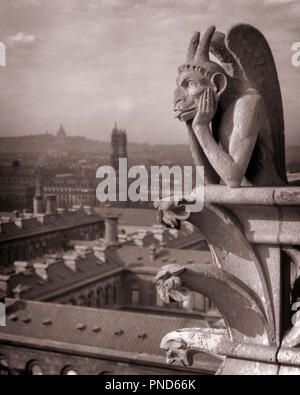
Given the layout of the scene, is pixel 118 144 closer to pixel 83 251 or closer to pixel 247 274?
pixel 83 251

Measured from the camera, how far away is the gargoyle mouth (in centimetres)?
472

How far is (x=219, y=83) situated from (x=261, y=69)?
1.07ft

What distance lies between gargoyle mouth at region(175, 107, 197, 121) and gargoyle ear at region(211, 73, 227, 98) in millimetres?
193

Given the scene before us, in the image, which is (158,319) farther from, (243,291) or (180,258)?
(243,291)

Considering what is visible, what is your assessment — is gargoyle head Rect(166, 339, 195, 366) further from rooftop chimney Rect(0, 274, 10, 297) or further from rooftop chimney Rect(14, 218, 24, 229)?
rooftop chimney Rect(14, 218, 24, 229)

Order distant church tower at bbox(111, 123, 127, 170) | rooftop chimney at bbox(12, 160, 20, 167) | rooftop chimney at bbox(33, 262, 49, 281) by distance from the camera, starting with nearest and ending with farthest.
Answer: rooftop chimney at bbox(33, 262, 49, 281)
distant church tower at bbox(111, 123, 127, 170)
rooftop chimney at bbox(12, 160, 20, 167)

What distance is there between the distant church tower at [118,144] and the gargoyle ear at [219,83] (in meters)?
71.2

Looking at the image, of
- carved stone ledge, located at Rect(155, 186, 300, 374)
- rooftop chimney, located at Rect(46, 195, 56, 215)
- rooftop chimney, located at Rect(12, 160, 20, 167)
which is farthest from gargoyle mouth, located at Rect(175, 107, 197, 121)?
rooftop chimney, located at Rect(12, 160, 20, 167)

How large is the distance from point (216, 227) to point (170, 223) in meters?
0.38

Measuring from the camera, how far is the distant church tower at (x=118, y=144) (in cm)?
7706

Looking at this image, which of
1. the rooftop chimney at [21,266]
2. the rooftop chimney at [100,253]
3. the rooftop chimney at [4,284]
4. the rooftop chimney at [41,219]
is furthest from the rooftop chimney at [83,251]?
the rooftop chimney at [41,219]

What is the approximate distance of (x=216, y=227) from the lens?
15.2 ft

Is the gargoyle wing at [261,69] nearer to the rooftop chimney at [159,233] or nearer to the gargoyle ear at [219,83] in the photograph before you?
the gargoyle ear at [219,83]
